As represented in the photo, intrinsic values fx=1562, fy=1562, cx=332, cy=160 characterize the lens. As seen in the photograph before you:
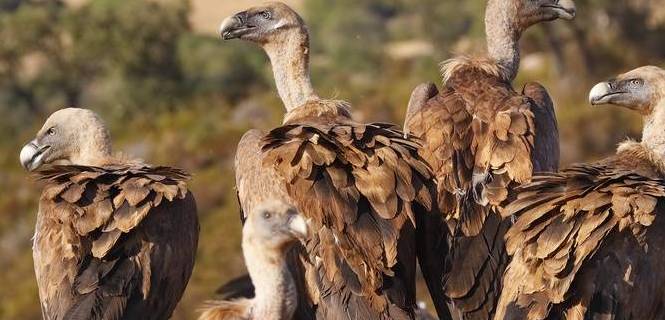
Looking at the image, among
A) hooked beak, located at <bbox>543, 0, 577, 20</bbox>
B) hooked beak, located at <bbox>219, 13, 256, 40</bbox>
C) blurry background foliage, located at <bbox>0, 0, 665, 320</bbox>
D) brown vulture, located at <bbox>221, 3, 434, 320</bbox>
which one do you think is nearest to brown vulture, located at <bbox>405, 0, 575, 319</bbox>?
brown vulture, located at <bbox>221, 3, 434, 320</bbox>

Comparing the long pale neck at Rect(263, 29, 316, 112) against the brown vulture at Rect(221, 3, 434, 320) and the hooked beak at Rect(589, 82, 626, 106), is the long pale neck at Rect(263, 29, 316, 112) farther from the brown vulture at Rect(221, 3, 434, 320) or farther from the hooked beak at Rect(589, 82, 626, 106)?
the hooked beak at Rect(589, 82, 626, 106)

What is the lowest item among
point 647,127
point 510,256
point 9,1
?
point 510,256

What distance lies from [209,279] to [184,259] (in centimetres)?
1993

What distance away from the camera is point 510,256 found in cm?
912

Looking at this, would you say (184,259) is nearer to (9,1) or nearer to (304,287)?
(304,287)

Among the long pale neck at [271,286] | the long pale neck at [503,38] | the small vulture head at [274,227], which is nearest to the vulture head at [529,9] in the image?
the long pale neck at [503,38]

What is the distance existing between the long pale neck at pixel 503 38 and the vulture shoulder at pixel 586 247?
8.85 ft

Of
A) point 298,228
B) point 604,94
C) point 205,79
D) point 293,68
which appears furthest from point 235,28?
point 205,79

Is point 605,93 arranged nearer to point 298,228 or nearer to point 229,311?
point 298,228

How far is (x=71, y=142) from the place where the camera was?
35.0 feet

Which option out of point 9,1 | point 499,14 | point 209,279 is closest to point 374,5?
point 9,1

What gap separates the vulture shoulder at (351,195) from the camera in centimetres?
849

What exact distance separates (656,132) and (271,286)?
11.1 feet

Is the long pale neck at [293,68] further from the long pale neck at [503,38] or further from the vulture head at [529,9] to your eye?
the vulture head at [529,9]
